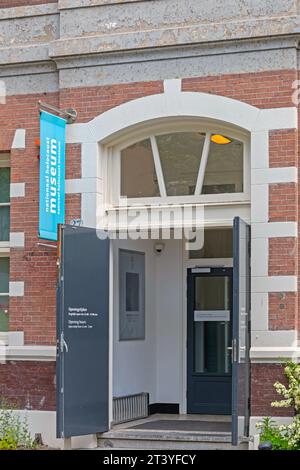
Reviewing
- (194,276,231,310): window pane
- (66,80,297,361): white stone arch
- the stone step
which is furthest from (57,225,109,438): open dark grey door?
(194,276,231,310): window pane

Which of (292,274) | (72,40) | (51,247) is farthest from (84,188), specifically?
(292,274)

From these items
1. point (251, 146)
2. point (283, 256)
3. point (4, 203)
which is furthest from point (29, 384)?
point (251, 146)

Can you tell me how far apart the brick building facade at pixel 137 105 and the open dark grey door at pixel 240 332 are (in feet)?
0.39

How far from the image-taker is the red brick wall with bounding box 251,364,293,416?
12336mm

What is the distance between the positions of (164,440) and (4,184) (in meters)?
4.27

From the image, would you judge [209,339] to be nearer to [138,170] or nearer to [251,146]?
[138,170]

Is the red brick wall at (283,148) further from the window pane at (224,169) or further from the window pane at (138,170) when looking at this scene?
the window pane at (138,170)

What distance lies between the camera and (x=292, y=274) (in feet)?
40.8

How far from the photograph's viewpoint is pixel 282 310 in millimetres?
12430

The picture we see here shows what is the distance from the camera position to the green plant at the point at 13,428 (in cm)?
1290

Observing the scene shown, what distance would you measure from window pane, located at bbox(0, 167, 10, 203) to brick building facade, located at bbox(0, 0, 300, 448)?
0.27 metres

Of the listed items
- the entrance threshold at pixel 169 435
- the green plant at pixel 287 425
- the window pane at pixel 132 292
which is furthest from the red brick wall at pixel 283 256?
the window pane at pixel 132 292
